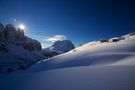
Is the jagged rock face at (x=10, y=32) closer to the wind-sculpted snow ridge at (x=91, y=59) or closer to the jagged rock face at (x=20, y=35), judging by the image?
the jagged rock face at (x=20, y=35)

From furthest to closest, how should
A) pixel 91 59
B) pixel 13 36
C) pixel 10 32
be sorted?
pixel 13 36 < pixel 10 32 < pixel 91 59

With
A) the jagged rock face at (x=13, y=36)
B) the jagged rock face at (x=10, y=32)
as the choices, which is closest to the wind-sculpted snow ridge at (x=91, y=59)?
the jagged rock face at (x=13, y=36)

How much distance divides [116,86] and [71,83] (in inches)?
82.0

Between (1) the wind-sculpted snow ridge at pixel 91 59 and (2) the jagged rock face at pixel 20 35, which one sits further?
(2) the jagged rock face at pixel 20 35

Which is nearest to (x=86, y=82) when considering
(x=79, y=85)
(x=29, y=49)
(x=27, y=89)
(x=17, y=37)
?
(x=79, y=85)

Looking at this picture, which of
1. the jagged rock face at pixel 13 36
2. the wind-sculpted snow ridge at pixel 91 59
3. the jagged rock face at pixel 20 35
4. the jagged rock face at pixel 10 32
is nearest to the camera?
the wind-sculpted snow ridge at pixel 91 59

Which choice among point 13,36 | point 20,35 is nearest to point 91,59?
point 13,36

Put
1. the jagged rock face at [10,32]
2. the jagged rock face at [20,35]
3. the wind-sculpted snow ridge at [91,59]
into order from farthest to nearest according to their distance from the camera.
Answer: the jagged rock face at [20,35] → the jagged rock face at [10,32] → the wind-sculpted snow ridge at [91,59]

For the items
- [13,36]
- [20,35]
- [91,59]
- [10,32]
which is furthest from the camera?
[20,35]

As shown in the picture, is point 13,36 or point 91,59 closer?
point 91,59

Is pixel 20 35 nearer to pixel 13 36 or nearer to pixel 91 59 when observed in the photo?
pixel 13 36

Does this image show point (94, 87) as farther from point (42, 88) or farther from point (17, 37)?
point (17, 37)

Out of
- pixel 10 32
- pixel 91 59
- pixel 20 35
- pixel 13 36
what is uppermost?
pixel 20 35

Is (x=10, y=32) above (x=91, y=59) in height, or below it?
above
